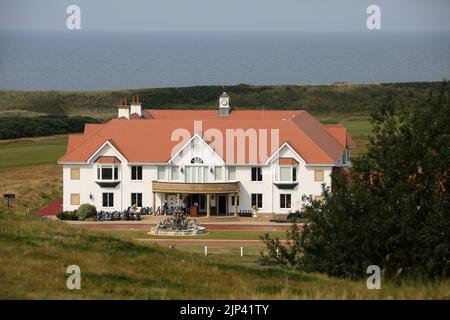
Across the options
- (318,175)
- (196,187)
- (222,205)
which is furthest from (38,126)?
(318,175)

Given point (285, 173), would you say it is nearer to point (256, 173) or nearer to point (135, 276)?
point (256, 173)

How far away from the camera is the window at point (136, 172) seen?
227ft

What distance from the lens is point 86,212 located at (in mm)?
65188

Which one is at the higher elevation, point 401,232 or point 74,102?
point 74,102

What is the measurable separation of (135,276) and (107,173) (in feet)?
139

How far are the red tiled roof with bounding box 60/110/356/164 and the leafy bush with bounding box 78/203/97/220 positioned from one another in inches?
159

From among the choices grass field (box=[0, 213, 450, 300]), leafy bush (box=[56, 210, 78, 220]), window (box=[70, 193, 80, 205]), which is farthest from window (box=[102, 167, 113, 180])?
grass field (box=[0, 213, 450, 300])

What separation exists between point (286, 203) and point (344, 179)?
96.6 ft

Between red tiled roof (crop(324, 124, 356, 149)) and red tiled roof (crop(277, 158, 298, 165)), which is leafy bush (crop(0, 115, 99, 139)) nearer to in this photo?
red tiled roof (crop(324, 124, 356, 149))

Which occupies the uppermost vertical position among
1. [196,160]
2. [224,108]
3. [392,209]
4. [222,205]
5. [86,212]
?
[224,108]

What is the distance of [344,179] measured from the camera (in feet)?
127

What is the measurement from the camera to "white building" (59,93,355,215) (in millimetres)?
67688
